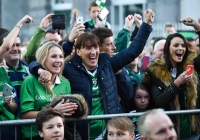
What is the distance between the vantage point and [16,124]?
6.81m

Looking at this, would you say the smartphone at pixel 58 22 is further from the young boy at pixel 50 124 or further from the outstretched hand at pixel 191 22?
the young boy at pixel 50 124

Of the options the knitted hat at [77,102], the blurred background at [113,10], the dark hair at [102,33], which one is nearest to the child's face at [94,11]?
the dark hair at [102,33]

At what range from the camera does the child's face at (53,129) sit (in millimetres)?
6555

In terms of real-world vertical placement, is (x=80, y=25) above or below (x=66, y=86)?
above

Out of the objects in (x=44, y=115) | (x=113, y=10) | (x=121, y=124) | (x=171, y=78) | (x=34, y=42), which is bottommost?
(x=121, y=124)

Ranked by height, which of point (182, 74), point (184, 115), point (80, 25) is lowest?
point (184, 115)

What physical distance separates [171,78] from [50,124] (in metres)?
2.03

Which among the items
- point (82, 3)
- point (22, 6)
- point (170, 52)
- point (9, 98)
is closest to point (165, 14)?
point (82, 3)

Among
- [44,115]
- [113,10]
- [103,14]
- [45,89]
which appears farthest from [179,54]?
[113,10]

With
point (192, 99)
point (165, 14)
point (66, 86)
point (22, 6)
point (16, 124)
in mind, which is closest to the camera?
point (16, 124)

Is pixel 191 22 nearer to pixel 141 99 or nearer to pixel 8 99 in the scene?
pixel 141 99

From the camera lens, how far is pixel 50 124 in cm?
661

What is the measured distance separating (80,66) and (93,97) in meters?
0.40

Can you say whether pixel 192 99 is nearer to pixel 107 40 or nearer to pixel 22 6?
pixel 107 40
